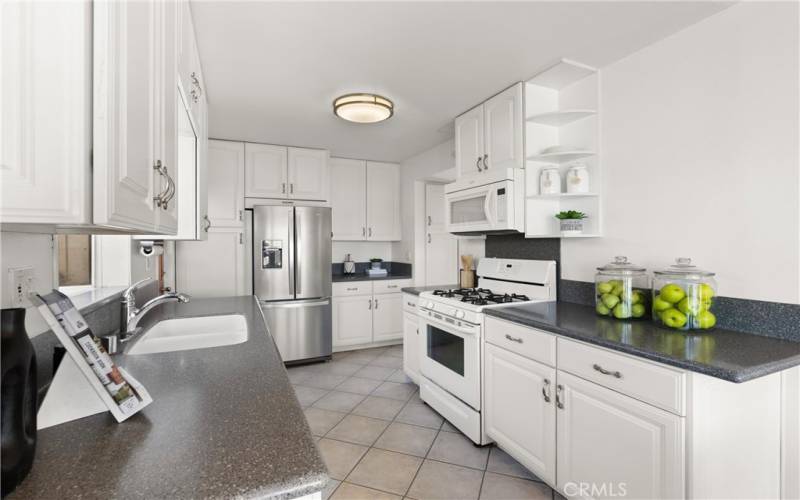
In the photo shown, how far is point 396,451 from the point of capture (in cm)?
217

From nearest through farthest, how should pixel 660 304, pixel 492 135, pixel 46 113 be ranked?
pixel 46 113 → pixel 660 304 → pixel 492 135

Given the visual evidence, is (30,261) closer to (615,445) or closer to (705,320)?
(615,445)

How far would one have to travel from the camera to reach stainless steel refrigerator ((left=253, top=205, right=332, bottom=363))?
11.8 ft

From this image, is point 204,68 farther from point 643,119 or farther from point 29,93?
point 643,119

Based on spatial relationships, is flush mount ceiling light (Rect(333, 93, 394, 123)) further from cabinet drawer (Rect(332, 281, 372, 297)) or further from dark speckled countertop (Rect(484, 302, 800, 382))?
cabinet drawer (Rect(332, 281, 372, 297))

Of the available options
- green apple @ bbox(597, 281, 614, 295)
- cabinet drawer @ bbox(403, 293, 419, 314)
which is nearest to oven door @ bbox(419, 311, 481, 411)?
cabinet drawer @ bbox(403, 293, 419, 314)

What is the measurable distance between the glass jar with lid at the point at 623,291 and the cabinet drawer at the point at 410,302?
1.40m

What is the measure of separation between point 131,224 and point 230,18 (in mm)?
1477

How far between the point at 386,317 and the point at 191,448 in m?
3.66

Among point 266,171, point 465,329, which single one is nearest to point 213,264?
point 266,171

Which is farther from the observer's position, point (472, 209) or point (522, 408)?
point (472, 209)

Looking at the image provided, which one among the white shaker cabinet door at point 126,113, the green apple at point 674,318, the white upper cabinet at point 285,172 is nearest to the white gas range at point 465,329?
the green apple at point 674,318

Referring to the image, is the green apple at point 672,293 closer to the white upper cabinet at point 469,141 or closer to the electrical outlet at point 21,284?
the white upper cabinet at point 469,141

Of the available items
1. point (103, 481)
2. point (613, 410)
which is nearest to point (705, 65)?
point (613, 410)
